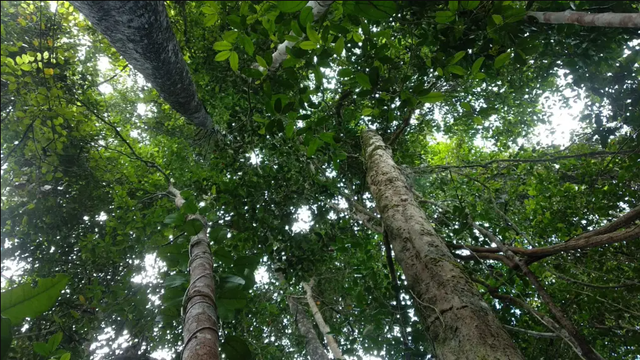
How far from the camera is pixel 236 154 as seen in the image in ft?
12.5

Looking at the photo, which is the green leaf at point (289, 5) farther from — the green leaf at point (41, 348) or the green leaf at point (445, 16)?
the green leaf at point (41, 348)

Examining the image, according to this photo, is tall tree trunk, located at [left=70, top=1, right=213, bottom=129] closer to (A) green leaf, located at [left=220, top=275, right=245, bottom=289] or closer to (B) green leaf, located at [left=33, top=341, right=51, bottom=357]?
(A) green leaf, located at [left=220, top=275, right=245, bottom=289]

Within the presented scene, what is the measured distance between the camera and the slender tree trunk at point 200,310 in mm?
1305

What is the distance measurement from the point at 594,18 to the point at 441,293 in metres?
1.84

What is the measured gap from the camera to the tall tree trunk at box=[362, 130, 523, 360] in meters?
1.39

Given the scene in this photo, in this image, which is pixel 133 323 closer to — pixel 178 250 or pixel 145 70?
pixel 178 250

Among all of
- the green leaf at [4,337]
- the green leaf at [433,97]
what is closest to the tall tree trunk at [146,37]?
the green leaf at [4,337]

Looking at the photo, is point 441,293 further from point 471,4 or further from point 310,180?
point 310,180

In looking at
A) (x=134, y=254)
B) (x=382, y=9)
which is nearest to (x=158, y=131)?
(x=134, y=254)

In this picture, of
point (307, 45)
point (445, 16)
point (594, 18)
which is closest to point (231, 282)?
point (307, 45)

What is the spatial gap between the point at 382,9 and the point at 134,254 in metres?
5.09

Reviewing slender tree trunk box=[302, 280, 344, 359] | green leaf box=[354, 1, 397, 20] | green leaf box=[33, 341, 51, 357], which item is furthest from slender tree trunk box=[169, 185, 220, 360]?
slender tree trunk box=[302, 280, 344, 359]

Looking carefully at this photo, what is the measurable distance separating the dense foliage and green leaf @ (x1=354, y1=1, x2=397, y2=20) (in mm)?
223

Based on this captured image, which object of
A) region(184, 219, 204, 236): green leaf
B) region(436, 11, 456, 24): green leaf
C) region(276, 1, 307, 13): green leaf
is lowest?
region(276, 1, 307, 13): green leaf
